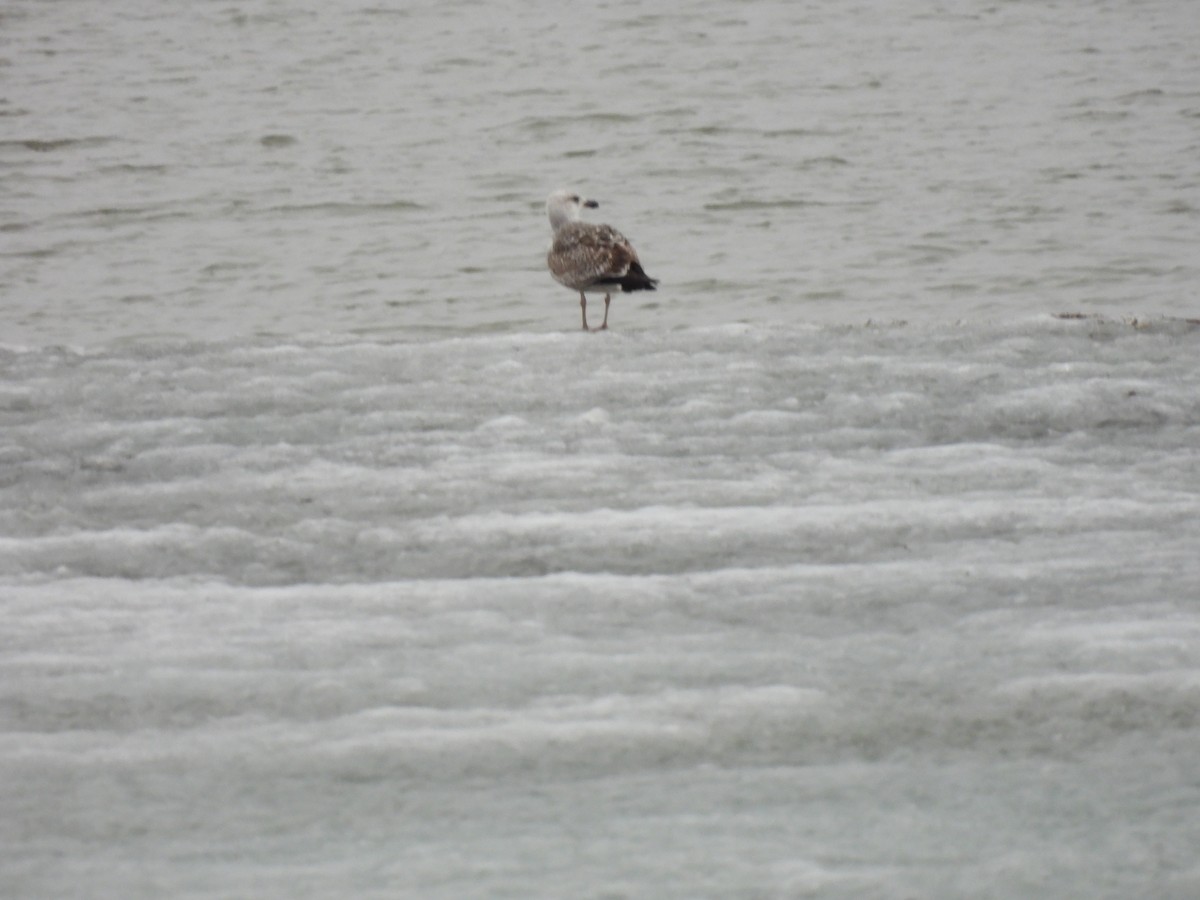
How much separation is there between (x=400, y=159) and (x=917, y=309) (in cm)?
814

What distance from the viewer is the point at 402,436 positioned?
546cm

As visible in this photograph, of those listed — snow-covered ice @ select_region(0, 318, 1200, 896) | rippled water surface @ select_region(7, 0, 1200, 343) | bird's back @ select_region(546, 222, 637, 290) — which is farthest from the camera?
rippled water surface @ select_region(7, 0, 1200, 343)

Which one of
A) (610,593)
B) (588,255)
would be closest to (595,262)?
(588,255)

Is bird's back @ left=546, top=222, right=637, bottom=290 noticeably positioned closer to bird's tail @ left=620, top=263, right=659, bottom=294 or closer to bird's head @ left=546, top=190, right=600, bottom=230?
bird's tail @ left=620, top=263, right=659, bottom=294

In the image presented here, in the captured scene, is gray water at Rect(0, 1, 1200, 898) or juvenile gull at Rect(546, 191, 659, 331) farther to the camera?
juvenile gull at Rect(546, 191, 659, 331)

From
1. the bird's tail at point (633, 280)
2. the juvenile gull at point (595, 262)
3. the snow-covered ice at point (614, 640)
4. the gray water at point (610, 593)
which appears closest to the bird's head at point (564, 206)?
the juvenile gull at point (595, 262)

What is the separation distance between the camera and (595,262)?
8992 mm

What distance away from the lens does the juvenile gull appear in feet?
29.5

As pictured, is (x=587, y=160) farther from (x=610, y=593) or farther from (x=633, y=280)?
(x=610, y=593)

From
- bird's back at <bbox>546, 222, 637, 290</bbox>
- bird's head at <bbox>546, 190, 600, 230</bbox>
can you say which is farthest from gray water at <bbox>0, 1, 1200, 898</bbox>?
bird's back at <bbox>546, 222, 637, 290</bbox>

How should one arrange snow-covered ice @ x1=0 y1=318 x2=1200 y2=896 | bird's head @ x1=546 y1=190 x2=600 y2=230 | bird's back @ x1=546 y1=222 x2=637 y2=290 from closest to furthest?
snow-covered ice @ x1=0 y1=318 x2=1200 y2=896 → bird's back @ x1=546 y1=222 x2=637 y2=290 → bird's head @ x1=546 y1=190 x2=600 y2=230

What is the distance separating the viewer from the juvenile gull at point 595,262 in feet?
29.5

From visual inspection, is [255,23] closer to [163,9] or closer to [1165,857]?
[163,9]

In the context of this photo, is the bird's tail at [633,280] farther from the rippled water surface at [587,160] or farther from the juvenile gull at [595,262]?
the rippled water surface at [587,160]
